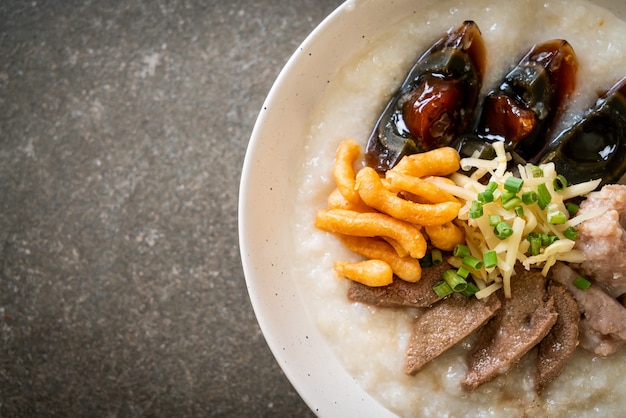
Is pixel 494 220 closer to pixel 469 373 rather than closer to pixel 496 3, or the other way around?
pixel 469 373

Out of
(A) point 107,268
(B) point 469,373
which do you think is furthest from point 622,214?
(A) point 107,268

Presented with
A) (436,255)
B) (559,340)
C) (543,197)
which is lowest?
(559,340)

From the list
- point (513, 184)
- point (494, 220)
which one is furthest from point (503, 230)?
point (513, 184)

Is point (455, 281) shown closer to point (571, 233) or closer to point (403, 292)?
point (403, 292)

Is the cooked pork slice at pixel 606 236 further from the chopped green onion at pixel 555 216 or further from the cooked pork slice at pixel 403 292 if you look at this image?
the cooked pork slice at pixel 403 292

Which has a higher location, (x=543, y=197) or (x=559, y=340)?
(x=543, y=197)

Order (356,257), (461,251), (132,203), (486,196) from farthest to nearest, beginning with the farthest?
(132,203)
(356,257)
(461,251)
(486,196)
